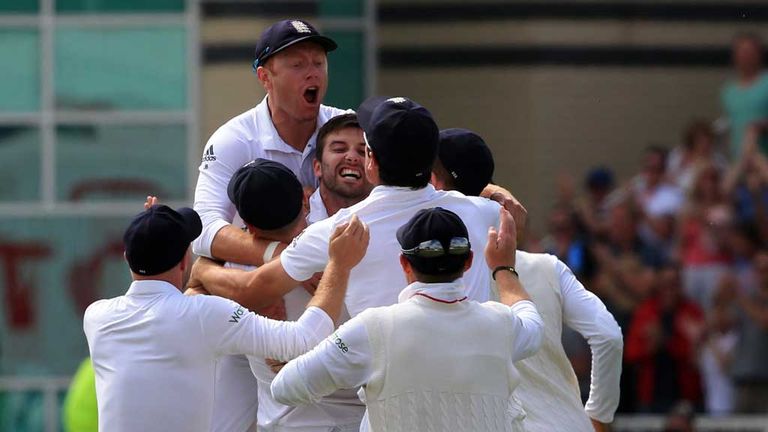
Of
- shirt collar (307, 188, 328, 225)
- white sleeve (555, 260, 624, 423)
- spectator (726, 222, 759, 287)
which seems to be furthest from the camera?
spectator (726, 222, 759, 287)

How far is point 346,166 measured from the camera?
7.07 m

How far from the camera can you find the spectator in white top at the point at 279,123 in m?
7.43

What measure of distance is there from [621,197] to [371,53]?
3.13 metres

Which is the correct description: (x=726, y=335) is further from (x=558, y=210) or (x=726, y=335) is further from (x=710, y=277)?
(x=558, y=210)

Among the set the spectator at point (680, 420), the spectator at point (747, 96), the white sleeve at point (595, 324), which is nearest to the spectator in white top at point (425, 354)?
the white sleeve at point (595, 324)


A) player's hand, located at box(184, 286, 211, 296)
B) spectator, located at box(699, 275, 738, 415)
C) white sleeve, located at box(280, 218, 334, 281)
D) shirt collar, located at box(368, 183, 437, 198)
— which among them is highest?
shirt collar, located at box(368, 183, 437, 198)

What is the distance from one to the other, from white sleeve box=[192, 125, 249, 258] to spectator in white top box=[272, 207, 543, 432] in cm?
140

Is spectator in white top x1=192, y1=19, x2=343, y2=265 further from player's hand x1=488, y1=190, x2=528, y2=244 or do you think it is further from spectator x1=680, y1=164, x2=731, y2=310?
spectator x1=680, y1=164, x2=731, y2=310

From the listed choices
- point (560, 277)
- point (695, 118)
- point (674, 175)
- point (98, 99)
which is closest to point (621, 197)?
point (674, 175)

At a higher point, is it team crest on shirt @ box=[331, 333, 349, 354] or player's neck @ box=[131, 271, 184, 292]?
player's neck @ box=[131, 271, 184, 292]

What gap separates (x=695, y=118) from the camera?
17609mm

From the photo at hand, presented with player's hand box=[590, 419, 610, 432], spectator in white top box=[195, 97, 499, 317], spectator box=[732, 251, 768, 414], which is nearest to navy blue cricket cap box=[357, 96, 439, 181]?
spectator in white top box=[195, 97, 499, 317]

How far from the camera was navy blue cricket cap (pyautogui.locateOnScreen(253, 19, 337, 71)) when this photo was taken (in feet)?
A: 24.4

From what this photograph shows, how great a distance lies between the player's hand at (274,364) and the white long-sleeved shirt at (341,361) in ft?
2.05
